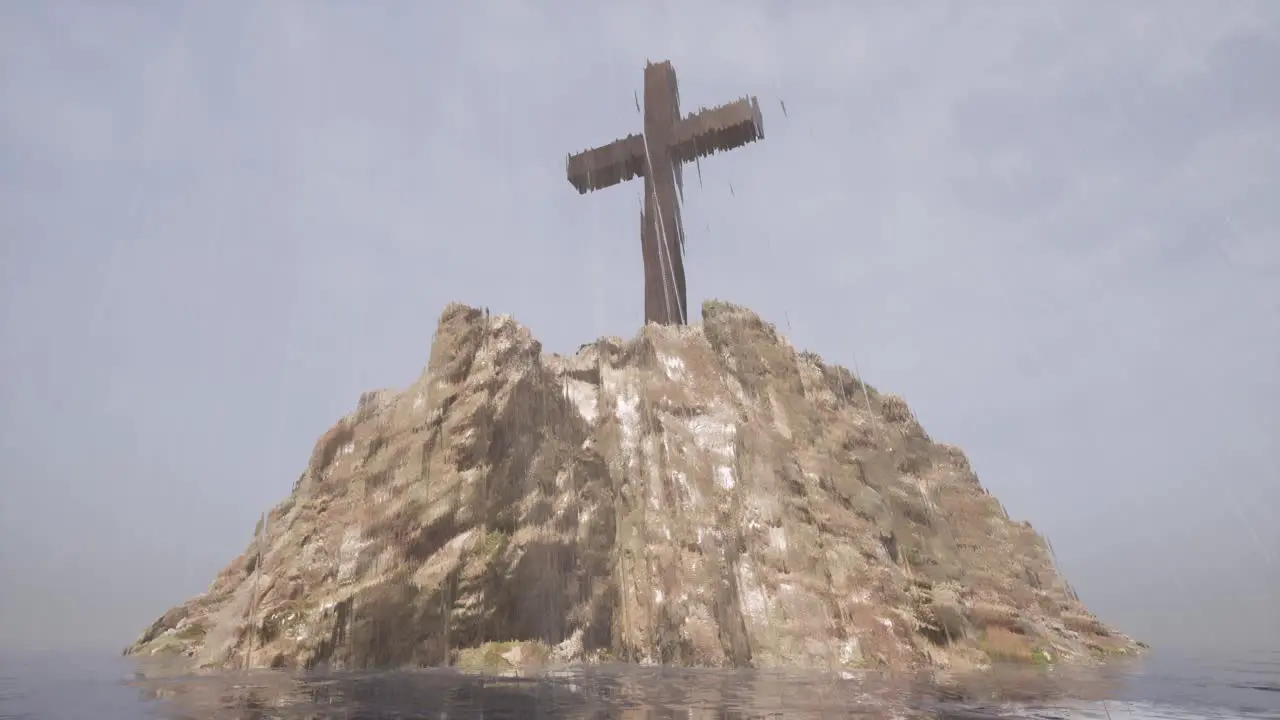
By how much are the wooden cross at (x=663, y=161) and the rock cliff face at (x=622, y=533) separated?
1512 millimetres

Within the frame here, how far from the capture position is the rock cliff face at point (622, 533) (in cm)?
924

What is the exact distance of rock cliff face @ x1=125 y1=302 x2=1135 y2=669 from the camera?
9242 mm

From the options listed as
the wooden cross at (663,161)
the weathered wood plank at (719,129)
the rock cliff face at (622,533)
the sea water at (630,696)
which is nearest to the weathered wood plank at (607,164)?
the wooden cross at (663,161)

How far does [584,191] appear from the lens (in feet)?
51.3

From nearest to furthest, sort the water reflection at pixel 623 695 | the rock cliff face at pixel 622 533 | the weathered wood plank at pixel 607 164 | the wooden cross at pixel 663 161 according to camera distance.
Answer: the water reflection at pixel 623 695
the rock cliff face at pixel 622 533
the wooden cross at pixel 663 161
the weathered wood plank at pixel 607 164

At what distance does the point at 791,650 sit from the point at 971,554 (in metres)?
5.24

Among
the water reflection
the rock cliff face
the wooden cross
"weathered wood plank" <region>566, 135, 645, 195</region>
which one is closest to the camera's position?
the water reflection

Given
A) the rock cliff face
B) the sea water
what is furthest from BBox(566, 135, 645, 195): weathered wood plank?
the sea water

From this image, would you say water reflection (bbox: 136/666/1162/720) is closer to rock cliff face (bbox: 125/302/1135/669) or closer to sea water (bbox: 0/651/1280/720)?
sea water (bbox: 0/651/1280/720)

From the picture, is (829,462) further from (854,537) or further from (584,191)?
(584,191)

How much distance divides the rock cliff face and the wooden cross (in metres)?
1.51

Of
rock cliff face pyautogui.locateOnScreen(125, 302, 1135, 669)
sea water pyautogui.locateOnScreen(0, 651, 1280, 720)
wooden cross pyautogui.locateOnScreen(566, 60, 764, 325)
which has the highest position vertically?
wooden cross pyautogui.locateOnScreen(566, 60, 764, 325)

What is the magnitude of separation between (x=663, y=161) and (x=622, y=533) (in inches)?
320

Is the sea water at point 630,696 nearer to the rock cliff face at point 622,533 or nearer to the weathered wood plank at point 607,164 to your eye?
the rock cliff face at point 622,533
